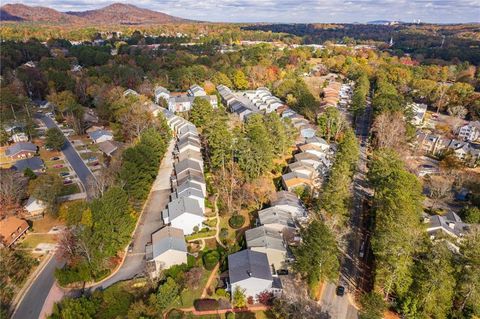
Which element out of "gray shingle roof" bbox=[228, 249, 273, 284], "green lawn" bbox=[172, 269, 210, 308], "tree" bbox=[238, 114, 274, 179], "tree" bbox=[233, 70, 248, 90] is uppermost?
"tree" bbox=[233, 70, 248, 90]

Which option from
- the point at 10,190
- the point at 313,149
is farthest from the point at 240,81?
the point at 10,190

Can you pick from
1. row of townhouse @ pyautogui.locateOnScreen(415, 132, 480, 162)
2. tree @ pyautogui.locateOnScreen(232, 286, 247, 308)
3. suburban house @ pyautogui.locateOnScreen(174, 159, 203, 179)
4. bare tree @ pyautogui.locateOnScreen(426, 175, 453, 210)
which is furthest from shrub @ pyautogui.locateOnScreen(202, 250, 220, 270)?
row of townhouse @ pyautogui.locateOnScreen(415, 132, 480, 162)

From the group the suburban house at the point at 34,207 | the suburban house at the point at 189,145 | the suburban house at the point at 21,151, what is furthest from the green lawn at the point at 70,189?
the suburban house at the point at 189,145

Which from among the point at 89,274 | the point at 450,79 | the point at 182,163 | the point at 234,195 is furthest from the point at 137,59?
the point at 450,79

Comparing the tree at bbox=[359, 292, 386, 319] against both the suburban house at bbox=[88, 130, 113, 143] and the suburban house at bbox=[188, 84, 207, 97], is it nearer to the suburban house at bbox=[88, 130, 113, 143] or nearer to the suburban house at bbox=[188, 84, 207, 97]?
the suburban house at bbox=[88, 130, 113, 143]

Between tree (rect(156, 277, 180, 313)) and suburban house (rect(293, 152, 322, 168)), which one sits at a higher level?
suburban house (rect(293, 152, 322, 168))

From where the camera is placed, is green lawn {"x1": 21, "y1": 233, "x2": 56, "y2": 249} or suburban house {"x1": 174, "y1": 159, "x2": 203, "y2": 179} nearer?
green lawn {"x1": 21, "y1": 233, "x2": 56, "y2": 249}
